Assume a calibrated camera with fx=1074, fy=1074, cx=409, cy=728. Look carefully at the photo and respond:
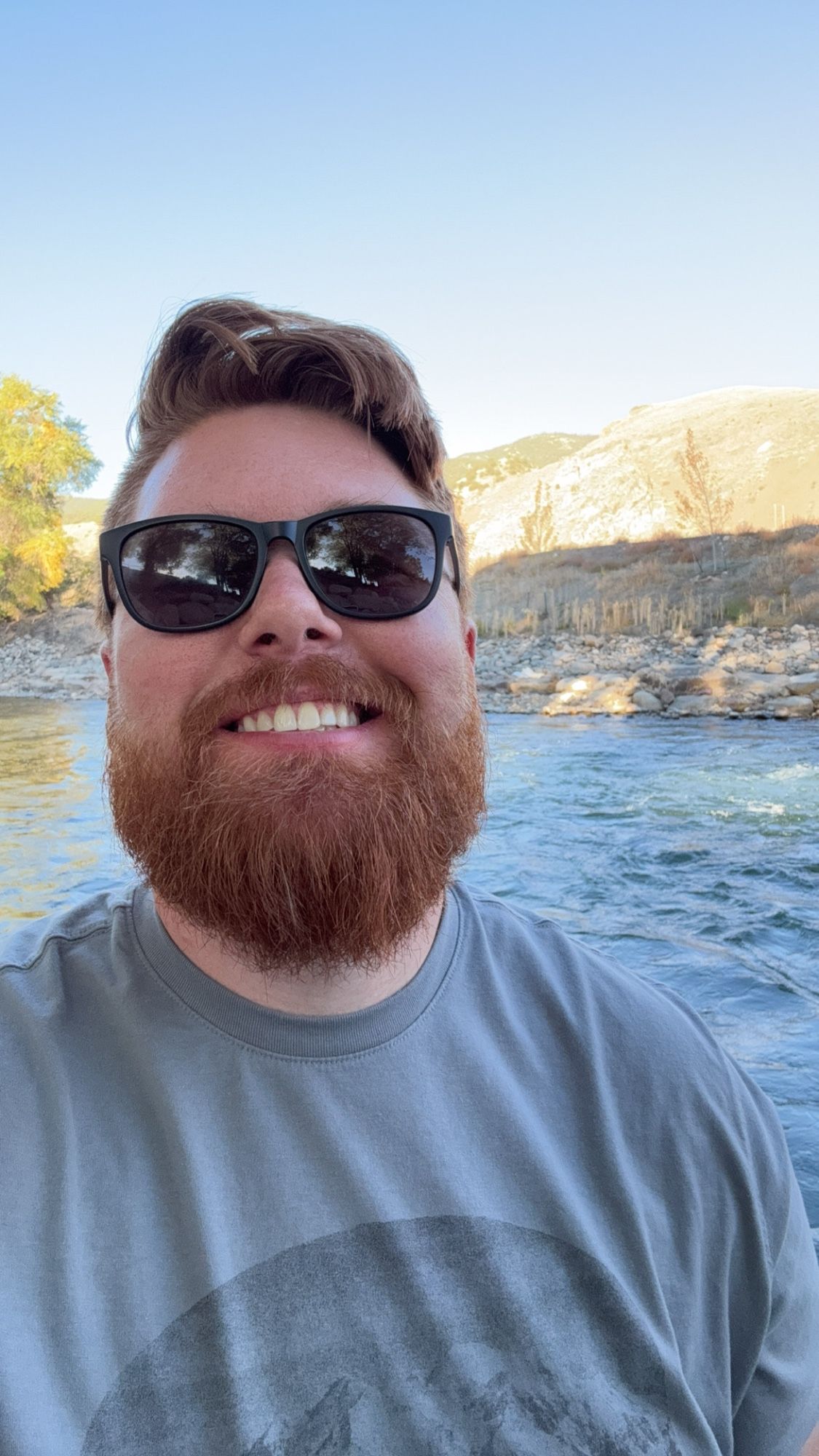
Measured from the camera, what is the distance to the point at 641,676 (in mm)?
16578

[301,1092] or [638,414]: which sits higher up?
[638,414]

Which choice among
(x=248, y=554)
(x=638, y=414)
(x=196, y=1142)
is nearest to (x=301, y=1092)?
(x=196, y=1142)

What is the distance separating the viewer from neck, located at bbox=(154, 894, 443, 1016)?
1305mm

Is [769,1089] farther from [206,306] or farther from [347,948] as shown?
[206,306]

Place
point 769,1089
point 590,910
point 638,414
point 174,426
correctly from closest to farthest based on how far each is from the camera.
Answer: point 174,426, point 769,1089, point 590,910, point 638,414

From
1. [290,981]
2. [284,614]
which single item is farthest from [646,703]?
[290,981]

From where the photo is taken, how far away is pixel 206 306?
1.61 metres

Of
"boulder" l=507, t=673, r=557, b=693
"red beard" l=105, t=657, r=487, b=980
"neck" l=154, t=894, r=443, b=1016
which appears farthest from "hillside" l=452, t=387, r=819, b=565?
"neck" l=154, t=894, r=443, b=1016

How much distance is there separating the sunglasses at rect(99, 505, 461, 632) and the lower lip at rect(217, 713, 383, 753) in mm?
163

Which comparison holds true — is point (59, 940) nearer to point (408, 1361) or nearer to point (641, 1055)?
point (408, 1361)

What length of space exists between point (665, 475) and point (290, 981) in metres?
58.3

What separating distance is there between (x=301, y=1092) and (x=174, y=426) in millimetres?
Result: 960

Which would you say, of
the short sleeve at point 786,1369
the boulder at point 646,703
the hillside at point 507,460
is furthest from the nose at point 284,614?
the hillside at point 507,460

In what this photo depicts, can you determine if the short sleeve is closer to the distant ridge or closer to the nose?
the nose
